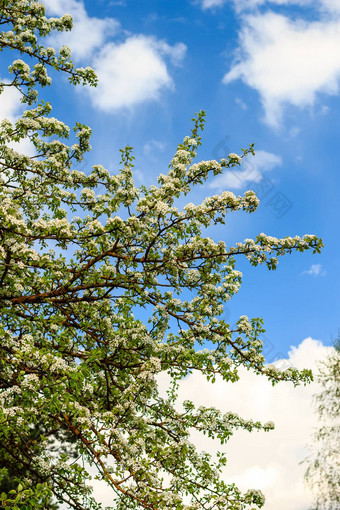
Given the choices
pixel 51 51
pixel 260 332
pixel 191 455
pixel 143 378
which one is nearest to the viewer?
pixel 143 378

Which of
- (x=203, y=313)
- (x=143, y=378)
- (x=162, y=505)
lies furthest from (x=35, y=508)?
(x=203, y=313)

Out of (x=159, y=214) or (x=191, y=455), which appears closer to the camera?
(x=159, y=214)

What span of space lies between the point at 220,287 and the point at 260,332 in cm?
126

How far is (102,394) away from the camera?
35.9ft

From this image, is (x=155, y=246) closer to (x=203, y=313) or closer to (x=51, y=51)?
(x=203, y=313)

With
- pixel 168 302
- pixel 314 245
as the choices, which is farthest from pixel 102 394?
pixel 314 245

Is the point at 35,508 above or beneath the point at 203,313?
beneath

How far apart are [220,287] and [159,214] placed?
8.87 ft

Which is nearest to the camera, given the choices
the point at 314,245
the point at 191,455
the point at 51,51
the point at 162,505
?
the point at 162,505

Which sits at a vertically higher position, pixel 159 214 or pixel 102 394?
pixel 159 214

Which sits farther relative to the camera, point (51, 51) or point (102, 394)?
point (51, 51)

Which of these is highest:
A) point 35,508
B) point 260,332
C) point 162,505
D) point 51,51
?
point 51,51

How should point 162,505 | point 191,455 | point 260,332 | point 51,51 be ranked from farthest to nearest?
point 51,51 < point 191,455 < point 260,332 < point 162,505

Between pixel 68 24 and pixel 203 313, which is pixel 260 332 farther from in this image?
pixel 68 24
